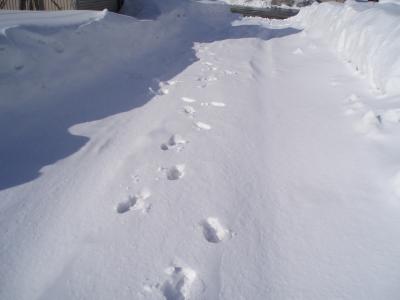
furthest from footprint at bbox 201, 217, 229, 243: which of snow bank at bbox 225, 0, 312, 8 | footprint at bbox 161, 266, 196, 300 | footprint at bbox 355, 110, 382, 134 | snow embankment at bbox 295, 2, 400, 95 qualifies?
snow bank at bbox 225, 0, 312, 8

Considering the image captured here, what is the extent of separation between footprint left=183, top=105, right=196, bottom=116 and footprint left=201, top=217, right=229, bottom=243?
6.48 feet

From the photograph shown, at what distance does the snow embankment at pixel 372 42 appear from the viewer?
12.4 ft

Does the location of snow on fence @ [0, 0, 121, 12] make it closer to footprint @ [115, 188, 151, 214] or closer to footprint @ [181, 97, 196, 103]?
footprint @ [181, 97, 196, 103]

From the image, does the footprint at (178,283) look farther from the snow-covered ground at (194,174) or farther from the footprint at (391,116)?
the footprint at (391,116)

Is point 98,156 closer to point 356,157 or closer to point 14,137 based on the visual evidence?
point 14,137

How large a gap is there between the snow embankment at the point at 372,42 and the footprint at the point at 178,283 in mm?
3125

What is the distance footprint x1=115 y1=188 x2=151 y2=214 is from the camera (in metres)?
2.43

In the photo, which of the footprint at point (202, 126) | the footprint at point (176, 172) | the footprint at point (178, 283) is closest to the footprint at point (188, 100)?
the footprint at point (202, 126)

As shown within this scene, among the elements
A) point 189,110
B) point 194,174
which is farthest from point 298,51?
point 194,174

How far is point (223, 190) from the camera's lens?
2.62m

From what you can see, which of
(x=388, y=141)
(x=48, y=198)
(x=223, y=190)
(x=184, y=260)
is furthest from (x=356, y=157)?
(x=48, y=198)

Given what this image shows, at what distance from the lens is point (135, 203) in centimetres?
250

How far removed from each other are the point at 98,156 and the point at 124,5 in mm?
10820

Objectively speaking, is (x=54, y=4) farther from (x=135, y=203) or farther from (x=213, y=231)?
(x=213, y=231)
